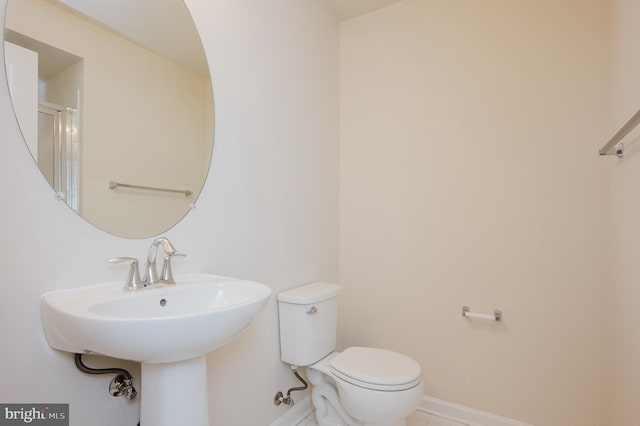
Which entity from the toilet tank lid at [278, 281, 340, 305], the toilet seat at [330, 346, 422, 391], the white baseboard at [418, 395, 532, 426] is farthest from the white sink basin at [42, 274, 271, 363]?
the white baseboard at [418, 395, 532, 426]

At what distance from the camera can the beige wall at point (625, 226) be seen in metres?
1.15

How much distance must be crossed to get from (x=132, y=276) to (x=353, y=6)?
207 cm

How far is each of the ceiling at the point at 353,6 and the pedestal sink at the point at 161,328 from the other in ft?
6.28

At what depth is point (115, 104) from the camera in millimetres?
1082

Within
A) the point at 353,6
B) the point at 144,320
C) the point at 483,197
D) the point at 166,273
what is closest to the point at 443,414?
the point at 483,197

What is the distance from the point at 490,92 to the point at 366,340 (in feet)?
5.46

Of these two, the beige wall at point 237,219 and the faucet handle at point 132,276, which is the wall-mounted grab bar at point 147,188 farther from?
the faucet handle at point 132,276

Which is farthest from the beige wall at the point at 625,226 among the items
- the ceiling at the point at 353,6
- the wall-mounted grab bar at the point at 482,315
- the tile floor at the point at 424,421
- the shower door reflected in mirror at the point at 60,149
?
the shower door reflected in mirror at the point at 60,149

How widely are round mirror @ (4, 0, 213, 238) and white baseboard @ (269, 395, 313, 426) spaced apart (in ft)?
3.85

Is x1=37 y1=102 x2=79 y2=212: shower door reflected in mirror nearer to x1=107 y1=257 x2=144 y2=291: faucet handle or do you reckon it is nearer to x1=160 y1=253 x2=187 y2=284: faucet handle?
x1=107 y1=257 x2=144 y2=291: faucet handle

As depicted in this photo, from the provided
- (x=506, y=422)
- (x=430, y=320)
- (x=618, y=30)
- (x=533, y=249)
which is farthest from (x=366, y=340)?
(x=618, y=30)

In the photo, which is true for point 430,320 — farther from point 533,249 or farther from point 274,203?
point 274,203

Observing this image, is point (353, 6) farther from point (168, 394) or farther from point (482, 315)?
point (168, 394)

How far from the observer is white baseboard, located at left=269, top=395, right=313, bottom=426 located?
168 cm
